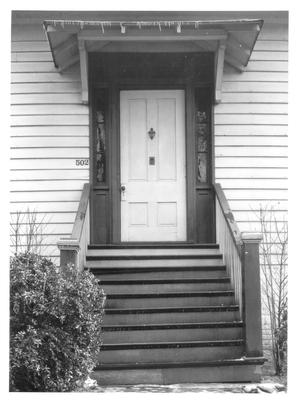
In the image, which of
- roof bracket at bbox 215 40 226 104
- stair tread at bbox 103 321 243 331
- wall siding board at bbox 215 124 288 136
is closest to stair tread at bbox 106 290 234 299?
stair tread at bbox 103 321 243 331

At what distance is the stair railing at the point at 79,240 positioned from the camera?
291 inches

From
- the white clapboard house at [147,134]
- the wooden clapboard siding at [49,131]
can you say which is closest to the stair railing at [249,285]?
the white clapboard house at [147,134]

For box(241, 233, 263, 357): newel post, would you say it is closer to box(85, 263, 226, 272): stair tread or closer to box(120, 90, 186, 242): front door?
box(85, 263, 226, 272): stair tread

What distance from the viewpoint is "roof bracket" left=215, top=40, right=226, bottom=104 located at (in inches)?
350

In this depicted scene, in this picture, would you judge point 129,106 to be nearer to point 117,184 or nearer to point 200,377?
point 117,184

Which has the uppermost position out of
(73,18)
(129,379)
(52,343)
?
(73,18)

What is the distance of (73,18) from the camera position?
31.0 feet

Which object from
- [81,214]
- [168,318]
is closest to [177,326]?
[168,318]

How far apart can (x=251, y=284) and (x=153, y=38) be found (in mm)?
3371

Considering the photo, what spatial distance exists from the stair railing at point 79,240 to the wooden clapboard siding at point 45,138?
0.40 metres

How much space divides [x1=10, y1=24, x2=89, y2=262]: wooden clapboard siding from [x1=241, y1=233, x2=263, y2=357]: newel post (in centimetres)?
280

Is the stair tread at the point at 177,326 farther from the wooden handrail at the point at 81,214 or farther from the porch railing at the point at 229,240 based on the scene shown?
the wooden handrail at the point at 81,214
